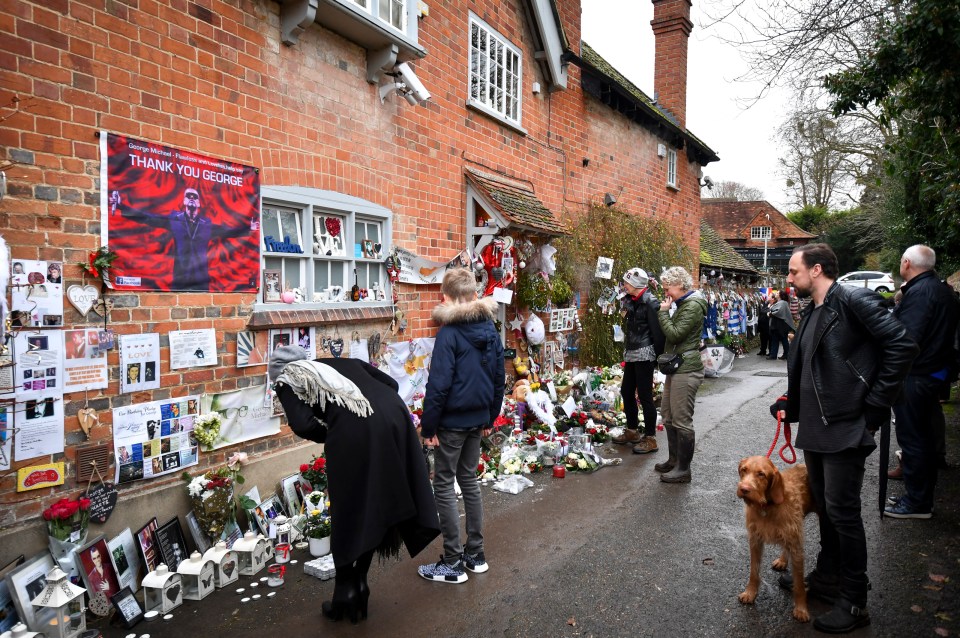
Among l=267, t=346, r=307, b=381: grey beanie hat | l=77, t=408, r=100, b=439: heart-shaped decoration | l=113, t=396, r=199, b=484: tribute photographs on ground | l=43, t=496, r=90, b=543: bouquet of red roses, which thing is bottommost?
l=43, t=496, r=90, b=543: bouquet of red roses

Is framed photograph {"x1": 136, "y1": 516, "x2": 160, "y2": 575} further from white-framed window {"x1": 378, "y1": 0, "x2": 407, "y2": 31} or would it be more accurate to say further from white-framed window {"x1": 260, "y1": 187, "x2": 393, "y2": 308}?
white-framed window {"x1": 378, "y1": 0, "x2": 407, "y2": 31}

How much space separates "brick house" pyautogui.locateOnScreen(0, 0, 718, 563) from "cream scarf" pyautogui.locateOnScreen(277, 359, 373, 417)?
5.62 feet

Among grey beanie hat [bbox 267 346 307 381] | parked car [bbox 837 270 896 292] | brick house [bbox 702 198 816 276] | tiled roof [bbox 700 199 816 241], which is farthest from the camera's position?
tiled roof [bbox 700 199 816 241]

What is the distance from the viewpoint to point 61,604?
318 cm

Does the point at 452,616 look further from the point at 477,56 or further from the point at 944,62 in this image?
the point at 477,56

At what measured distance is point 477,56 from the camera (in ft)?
26.8

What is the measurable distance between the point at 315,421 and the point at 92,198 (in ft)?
7.42

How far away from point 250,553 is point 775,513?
3.55 metres

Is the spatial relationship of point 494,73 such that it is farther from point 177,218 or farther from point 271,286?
point 177,218

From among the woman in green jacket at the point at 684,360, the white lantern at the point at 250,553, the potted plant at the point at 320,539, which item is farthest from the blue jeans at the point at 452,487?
the woman in green jacket at the point at 684,360

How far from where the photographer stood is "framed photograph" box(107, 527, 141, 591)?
148 inches

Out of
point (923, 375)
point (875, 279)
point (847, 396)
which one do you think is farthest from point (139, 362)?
point (875, 279)

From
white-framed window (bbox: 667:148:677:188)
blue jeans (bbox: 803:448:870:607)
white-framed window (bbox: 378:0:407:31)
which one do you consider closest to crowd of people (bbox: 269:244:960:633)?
blue jeans (bbox: 803:448:870:607)

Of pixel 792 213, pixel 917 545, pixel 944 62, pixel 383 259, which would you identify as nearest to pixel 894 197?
pixel 944 62
